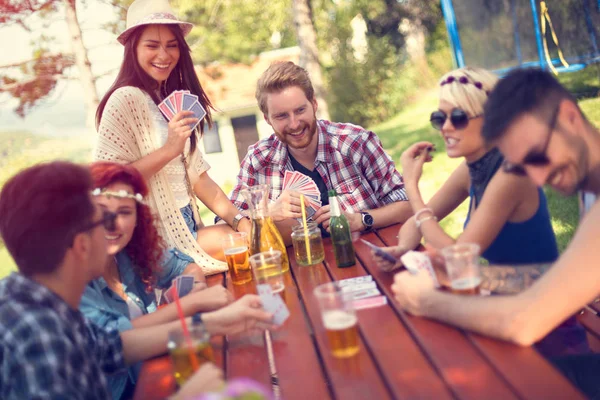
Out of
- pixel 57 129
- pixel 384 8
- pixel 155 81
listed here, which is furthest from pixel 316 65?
pixel 384 8

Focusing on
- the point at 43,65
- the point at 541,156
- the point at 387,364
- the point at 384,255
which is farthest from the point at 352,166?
the point at 43,65

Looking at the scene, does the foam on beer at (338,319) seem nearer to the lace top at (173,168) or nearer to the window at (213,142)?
the lace top at (173,168)

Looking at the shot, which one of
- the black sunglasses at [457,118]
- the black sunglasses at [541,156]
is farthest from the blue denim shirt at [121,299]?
the black sunglasses at [541,156]

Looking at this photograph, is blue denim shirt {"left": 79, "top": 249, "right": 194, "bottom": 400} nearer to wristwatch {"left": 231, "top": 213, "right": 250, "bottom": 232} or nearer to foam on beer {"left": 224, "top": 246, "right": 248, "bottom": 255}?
foam on beer {"left": 224, "top": 246, "right": 248, "bottom": 255}

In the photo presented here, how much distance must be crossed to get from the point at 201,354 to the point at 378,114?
824 inches

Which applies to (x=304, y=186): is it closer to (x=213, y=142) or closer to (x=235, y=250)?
(x=235, y=250)

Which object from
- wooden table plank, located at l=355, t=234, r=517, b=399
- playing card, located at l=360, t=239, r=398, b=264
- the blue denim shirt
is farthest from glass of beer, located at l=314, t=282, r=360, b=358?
the blue denim shirt

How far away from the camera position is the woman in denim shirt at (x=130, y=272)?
2.14 metres

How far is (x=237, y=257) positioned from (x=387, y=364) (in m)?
1.12

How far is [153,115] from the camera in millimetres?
3279

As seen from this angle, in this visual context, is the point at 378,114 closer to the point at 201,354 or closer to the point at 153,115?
the point at 153,115

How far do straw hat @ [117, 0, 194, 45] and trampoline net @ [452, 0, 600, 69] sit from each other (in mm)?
8808

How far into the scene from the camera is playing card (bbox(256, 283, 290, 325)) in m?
1.94

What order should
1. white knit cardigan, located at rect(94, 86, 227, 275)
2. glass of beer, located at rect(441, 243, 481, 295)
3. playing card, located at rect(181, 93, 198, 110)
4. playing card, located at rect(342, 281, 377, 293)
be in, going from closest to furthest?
1. glass of beer, located at rect(441, 243, 481, 295)
2. playing card, located at rect(342, 281, 377, 293)
3. white knit cardigan, located at rect(94, 86, 227, 275)
4. playing card, located at rect(181, 93, 198, 110)
